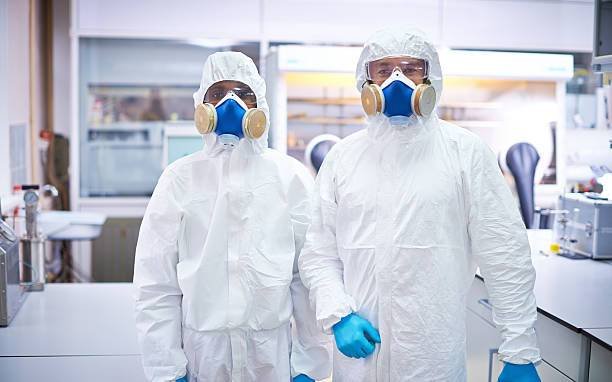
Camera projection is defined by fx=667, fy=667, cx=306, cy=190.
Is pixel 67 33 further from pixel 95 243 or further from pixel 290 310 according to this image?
pixel 290 310

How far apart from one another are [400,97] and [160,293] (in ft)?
2.45

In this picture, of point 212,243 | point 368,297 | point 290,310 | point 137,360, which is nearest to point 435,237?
point 368,297

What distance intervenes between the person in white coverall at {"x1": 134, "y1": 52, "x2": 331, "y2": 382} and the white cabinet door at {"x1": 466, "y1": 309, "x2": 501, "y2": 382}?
73 cm

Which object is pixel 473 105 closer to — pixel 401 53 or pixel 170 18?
pixel 170 18

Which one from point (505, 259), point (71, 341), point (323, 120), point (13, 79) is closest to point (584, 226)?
point (505, 259)

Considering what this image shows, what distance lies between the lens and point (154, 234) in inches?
64.6

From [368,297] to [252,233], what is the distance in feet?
1.09

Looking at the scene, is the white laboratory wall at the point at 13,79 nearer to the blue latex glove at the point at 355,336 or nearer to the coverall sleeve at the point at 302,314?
the coverall sleeve at the point at 302,314

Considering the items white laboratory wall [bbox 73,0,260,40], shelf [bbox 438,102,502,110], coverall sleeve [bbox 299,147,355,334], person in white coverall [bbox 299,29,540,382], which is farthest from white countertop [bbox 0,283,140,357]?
shelf [bbox 438,102,502,110]

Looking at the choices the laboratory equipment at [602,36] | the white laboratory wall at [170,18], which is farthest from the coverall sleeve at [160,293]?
the white laboratory wall at [170,18]

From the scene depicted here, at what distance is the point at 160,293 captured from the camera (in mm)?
1640

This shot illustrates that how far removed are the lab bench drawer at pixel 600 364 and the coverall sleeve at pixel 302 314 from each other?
2.22 feet

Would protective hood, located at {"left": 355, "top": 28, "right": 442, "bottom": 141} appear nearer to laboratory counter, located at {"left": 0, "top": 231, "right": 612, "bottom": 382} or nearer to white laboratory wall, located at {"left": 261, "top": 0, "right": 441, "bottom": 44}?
laboratory counter, located at {"left": 0, "top": 231, "right": 612, "bottom": 382}

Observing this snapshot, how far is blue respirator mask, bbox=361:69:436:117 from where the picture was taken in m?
1.51
